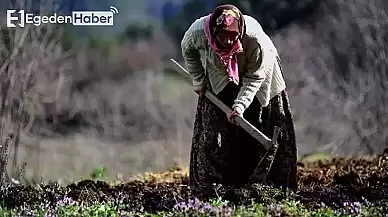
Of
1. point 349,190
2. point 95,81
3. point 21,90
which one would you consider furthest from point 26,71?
point 349,190

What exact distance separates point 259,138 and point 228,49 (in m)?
0.43

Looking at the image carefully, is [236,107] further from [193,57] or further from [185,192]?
[185,192]

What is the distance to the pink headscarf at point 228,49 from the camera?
2.96 m

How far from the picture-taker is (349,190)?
3.39 metres

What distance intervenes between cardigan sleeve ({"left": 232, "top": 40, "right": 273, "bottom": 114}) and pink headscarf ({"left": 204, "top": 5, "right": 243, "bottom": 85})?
4cm

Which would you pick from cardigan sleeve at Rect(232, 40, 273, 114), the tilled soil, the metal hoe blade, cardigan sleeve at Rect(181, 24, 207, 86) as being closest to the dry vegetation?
the tilled soil

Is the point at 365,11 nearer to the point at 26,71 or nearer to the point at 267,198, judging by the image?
the point at 267,198

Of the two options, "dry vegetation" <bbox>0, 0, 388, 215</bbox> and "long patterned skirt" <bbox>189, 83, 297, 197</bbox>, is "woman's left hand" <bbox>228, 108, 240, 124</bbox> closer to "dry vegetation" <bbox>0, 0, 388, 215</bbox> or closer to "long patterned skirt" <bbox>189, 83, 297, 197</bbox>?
"long patterned skirt" <bbox>189, 83, 297, 197</bbox>

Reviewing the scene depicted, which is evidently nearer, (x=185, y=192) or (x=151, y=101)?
(x=185, y=192)

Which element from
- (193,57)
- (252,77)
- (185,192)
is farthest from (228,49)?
(185,192)

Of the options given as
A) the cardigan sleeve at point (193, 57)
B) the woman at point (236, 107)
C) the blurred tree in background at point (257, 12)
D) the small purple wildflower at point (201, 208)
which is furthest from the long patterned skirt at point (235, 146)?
the blurred tree in background at point (257, 12)

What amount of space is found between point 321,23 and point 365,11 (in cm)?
23

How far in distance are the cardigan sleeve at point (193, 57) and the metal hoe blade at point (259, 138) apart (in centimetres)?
7

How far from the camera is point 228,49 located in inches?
119
